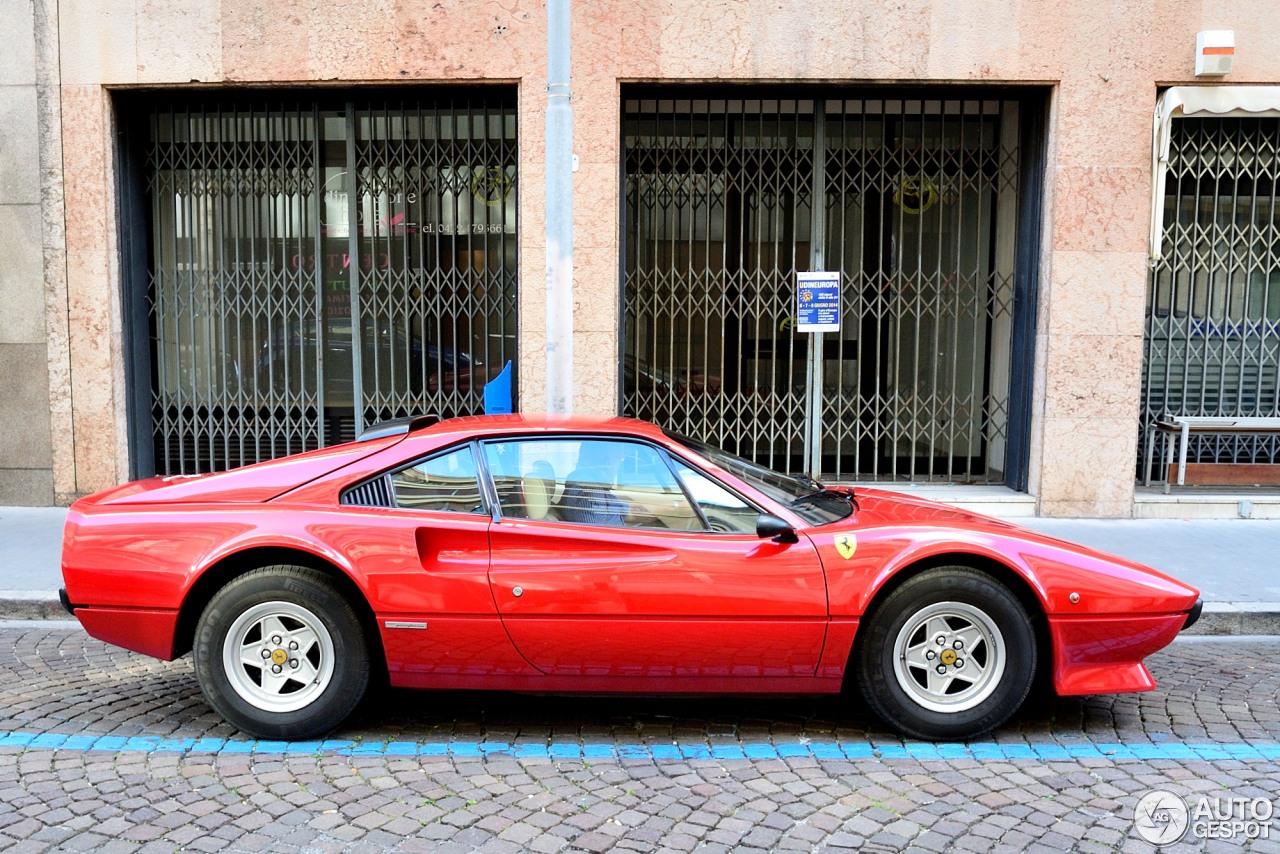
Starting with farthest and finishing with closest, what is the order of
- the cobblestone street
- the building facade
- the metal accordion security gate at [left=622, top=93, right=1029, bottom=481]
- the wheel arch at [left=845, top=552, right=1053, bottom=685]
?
the metal accordion security gate at [left=622, top=93, right=1029, bottom=481] < the building facade < the wheel arch at [left=845, top=552, right=1053, bottom=685] < the cobblestone street

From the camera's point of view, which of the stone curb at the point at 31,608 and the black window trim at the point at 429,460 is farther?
the stone curb at the point at 31,608

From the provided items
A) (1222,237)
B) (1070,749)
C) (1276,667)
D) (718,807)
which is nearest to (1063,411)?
(1222,237)

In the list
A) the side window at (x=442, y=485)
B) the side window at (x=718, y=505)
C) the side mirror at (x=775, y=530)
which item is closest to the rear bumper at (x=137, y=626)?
the side window at (x=442, y=485)

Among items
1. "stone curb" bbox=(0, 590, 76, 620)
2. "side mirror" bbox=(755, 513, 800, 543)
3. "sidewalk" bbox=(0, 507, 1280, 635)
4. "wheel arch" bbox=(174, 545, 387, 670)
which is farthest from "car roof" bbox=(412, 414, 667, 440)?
"sidewalk" bbox=(0, 507, 1280, 635)

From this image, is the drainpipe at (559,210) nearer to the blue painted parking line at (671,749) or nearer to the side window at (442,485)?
the side window at (442,485)

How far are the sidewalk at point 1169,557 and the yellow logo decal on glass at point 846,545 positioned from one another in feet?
10.5

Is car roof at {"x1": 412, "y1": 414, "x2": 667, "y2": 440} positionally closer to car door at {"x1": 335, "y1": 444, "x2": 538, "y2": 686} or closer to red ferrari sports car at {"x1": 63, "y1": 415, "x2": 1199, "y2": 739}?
red ferrari sports car at {"x1": 63, "y1": 415, "x2": 1199, "y2": 739}

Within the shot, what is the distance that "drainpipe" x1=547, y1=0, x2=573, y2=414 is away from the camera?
681cm

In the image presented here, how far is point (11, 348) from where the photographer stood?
949cm

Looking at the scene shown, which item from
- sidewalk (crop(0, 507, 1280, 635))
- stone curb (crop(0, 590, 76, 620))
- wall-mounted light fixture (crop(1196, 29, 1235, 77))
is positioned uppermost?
wall-mounted light fixture (crop(1196, 29, 1235, 77))

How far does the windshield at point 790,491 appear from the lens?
15.5 feet

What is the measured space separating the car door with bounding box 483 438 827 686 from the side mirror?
26 millimetres

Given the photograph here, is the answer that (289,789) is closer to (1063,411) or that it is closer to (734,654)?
(734,654)

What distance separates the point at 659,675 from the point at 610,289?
5395 millimetres
